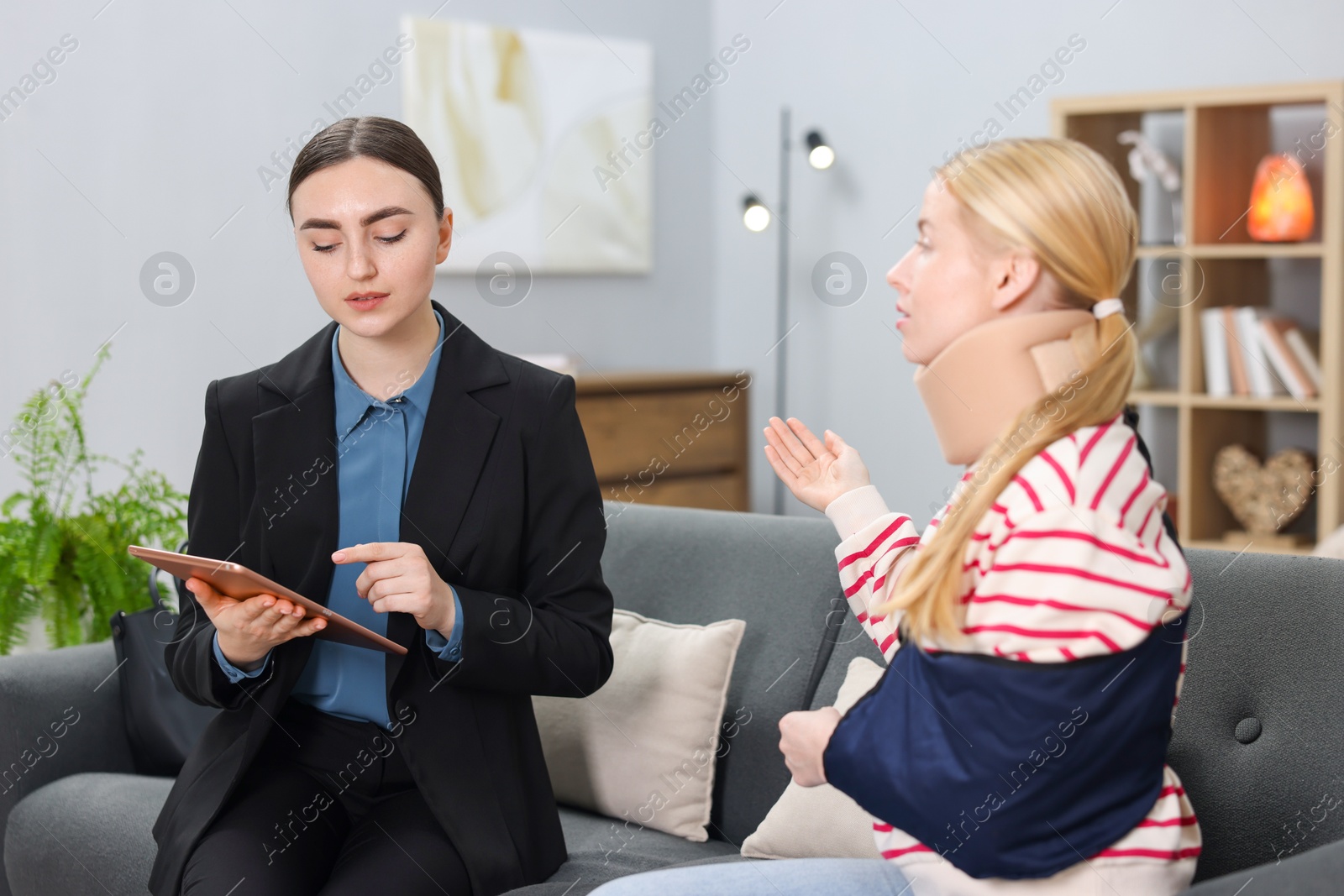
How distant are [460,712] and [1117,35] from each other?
140 inches

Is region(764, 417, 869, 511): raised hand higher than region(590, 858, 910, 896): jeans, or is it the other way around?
region(764, 417, 869, 511): raised hand

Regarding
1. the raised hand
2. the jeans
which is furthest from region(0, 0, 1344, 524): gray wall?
the jeans

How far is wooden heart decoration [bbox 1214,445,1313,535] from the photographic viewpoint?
3572mm

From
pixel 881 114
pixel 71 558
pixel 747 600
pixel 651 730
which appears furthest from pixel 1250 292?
pixel 71 558

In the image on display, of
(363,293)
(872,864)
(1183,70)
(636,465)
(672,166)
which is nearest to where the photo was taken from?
(872,864)

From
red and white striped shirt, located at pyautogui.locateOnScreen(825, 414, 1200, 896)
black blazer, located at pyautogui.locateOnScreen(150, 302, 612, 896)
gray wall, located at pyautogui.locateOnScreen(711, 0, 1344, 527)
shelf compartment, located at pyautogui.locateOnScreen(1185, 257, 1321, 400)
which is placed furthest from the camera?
gray wall, located at pyautogui.locateOnScreen(711, 0, 1344, 527)

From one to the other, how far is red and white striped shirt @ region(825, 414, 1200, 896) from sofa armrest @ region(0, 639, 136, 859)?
1.57 metres

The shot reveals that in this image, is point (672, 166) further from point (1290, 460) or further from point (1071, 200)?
point (1071, 200)

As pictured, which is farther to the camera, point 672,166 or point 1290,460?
point 672,166

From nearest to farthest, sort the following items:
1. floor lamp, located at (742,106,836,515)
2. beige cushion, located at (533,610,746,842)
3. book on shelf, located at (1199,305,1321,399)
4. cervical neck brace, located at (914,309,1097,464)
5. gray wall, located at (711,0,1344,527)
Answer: cervical neck brace, located at (914,309,1097,464) < beige cushion, located at (533,610,746,842) < book on shelf, located at (1199,305,1321,399) < gray wall, located at (711,0,1344,527) < floor lamp, located at (742,106,836,515)

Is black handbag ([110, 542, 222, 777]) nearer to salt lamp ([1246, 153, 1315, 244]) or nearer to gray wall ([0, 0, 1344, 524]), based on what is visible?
gray wall ([0, 0, 1344, 524])

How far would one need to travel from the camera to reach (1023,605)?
101cm

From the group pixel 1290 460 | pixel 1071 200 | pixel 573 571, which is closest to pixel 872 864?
pixel 573 571

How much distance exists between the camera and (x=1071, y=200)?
1.09 m
